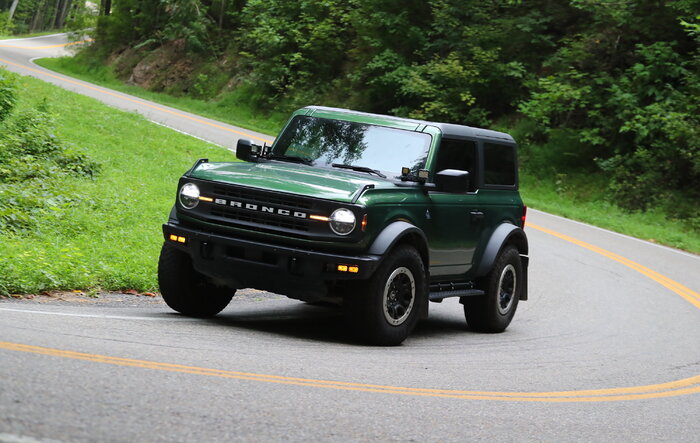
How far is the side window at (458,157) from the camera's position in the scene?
9797mm

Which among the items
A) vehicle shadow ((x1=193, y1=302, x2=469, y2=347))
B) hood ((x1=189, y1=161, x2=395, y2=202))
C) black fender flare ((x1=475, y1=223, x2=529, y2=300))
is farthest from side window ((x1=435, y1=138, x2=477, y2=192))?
vehicle shadow ((x1=193, y1=302, x2=469, y2=347))

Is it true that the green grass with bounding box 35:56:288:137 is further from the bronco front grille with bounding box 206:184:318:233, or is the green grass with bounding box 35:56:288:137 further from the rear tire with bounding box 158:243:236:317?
the bronco front grille with bounding box 206:184:318:233

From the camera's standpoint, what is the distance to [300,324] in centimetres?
956

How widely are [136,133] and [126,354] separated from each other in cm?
1966

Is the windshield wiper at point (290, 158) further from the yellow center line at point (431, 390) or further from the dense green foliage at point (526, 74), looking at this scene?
the dense green foliage at point (526, 74)

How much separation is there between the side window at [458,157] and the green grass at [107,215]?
3446 millimetres

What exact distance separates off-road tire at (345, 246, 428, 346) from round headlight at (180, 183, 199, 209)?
65.3 inches

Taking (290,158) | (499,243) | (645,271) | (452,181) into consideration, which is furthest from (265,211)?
(645,271)

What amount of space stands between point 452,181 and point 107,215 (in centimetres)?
669

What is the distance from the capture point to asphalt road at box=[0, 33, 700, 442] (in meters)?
4.91

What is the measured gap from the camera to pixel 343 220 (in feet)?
26.5

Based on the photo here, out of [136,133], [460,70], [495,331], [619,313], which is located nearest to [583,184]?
[460,70]

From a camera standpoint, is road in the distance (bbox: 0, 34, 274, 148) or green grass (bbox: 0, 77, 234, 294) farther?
road in the distance (bbox: 0, 34, 274, 148)

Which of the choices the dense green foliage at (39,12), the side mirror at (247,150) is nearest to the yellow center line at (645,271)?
the side mirror at (247,150)
